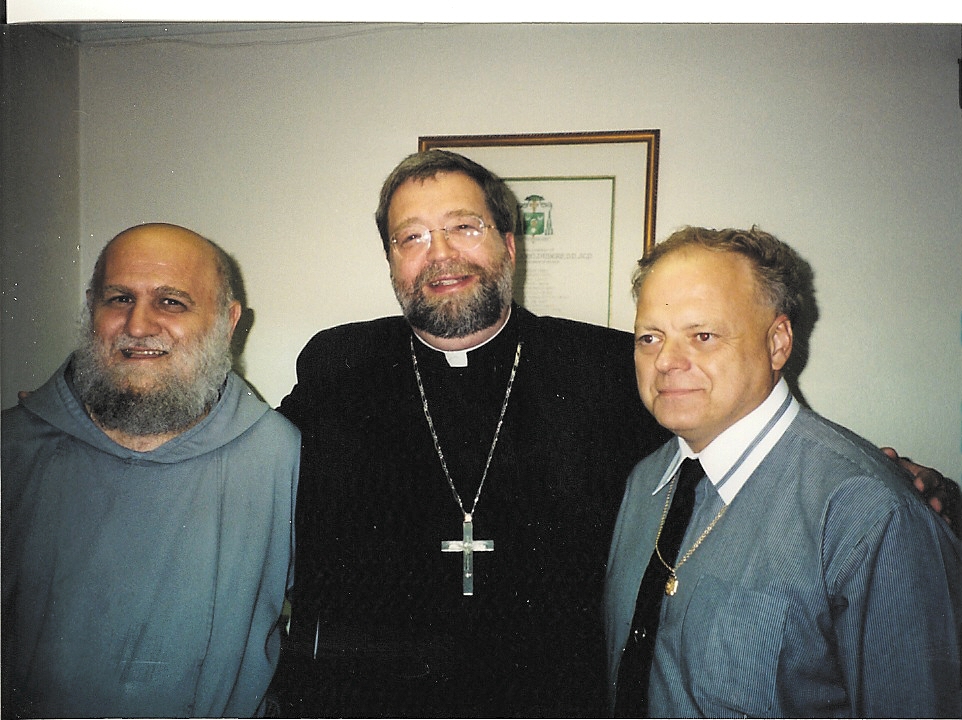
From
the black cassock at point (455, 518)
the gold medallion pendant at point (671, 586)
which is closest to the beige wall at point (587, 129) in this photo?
the black cassock at point (455, 518)

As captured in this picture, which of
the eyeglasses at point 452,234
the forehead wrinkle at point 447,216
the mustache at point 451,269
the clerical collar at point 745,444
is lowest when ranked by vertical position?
the clerical collar at point 745,444

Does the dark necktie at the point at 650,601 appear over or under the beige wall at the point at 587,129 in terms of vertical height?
under

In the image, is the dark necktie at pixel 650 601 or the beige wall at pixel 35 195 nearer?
the dark necktie at pixel 650 601

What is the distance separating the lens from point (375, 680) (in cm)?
131

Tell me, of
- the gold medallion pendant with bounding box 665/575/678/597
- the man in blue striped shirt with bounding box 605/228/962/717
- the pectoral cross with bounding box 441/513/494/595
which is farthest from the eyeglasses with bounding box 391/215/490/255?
the gold medallion pendant with bounding box 665/575/678/597

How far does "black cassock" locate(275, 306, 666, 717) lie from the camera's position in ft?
4.23

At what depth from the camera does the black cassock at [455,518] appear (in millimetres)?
1290

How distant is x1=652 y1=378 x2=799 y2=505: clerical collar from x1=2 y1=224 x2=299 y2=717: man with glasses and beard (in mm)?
709

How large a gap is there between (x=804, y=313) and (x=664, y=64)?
49 centimetres

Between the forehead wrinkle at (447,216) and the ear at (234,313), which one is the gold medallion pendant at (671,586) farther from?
the ear at (234,313)

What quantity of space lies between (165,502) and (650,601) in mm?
837

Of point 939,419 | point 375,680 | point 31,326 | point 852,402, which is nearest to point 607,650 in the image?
point 375,680

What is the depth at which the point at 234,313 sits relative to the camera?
1.31 m

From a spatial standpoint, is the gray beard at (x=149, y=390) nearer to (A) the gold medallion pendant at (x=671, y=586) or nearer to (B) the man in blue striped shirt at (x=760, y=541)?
(B) the man in blue striped shirt at (x=760, y=541)
